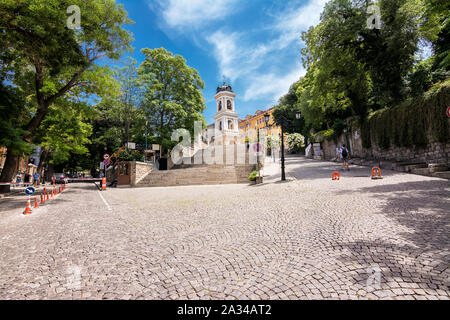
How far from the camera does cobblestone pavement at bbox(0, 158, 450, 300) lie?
8.43ft

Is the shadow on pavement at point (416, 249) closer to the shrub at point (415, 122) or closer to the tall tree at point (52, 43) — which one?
the shrub at point (415, 122)

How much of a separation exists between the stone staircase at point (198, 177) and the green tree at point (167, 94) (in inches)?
179

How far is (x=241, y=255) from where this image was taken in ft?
11.7

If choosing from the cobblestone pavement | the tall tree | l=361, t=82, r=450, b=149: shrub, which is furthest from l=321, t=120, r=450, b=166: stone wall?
the tall tree

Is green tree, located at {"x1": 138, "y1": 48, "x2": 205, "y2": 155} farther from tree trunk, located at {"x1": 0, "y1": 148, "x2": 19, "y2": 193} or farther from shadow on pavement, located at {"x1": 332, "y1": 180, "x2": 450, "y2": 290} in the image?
shadow on pavement, located at {"x1": 332, "y1": 180, "x2": 450, "y2": 290}

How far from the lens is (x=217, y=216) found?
642 centimetres

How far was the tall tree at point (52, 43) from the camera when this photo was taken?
29.1 feet

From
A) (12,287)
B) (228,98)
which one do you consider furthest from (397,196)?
(228,98)

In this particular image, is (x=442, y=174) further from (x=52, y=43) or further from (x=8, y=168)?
(x=8, y=168)

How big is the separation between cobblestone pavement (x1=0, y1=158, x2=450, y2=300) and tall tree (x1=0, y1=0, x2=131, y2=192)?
778 centimetres

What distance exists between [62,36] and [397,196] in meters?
15.0

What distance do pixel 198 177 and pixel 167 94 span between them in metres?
11.3

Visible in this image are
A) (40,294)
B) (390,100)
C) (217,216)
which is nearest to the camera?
(40,294)

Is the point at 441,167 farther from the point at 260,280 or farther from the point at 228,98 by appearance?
the point at 228,98
